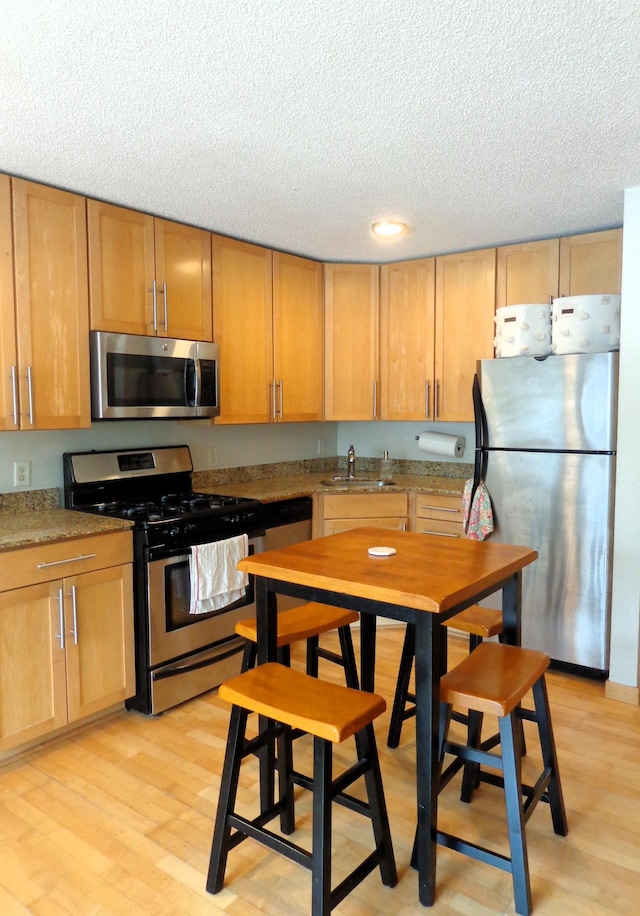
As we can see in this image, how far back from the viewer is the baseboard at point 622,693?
9.77 ft

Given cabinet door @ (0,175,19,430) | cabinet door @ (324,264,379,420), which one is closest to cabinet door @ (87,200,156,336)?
cabinet door @ (0,175,19,430)

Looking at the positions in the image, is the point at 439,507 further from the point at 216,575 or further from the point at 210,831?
the point at 210,831

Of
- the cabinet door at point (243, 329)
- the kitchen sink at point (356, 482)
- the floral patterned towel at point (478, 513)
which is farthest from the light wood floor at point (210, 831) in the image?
the cabinet door at point (243, 329)

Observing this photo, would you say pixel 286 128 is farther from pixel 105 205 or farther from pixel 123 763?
pixel 123 763

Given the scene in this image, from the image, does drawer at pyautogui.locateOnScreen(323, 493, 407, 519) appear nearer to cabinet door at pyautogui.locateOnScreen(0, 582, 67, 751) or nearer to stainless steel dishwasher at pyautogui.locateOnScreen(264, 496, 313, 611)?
stainless steel dishwasher at pyautogui.locateOnScreen(264, 496, 313, 611)

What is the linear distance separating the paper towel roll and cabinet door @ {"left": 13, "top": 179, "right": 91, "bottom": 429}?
7.49 feet

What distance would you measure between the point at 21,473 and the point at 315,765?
2.07 metres

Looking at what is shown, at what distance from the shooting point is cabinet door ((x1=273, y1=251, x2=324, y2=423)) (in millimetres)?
3932

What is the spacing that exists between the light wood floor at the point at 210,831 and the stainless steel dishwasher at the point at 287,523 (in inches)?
39.4

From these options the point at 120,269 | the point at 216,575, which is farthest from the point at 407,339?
the point at 216,575

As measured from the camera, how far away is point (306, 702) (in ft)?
5.41

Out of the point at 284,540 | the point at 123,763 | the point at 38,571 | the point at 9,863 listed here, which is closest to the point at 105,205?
the point at 38,571

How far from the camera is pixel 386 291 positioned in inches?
166

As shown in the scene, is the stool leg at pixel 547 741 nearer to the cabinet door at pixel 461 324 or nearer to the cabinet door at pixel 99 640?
the cabinet door at pixel 99 640
